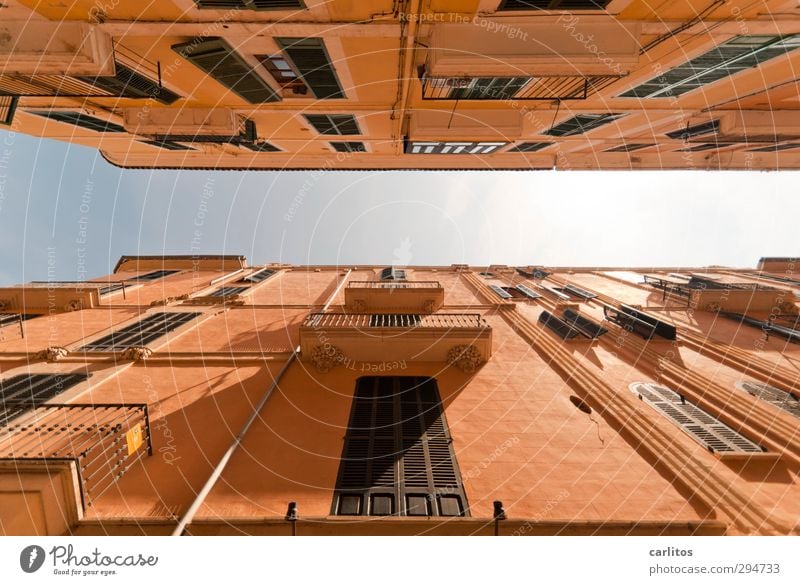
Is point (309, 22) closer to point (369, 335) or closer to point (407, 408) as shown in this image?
point (369, 335)

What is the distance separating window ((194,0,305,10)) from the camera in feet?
19.8

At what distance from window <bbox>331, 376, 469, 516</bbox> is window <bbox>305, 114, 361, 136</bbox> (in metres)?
9.34

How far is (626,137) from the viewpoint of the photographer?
1345cm

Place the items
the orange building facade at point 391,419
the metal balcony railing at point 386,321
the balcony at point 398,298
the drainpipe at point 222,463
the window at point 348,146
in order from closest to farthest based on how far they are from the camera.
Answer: the drainpipe at point 222,463
the orange building facade at point 391,419
the metal balcony railing at point 386,321
the balcony at point 398,298
the window at point 348,146

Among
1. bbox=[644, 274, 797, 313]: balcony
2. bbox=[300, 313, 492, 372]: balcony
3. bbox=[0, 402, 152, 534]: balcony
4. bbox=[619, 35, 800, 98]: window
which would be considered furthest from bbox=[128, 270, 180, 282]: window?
bbox=[644, 274, 797, 313]: balcony

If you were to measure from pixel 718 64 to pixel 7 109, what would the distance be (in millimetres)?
19378

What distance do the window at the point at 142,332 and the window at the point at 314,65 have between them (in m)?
10.3

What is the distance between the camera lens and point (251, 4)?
239 inches

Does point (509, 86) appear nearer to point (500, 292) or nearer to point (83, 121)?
point (500, 292)

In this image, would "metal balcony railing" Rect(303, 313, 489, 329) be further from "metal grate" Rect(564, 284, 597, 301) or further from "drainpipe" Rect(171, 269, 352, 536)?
"metal grate" Rect(564, 284, 597, 301)

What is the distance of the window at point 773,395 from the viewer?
8258 millimetres

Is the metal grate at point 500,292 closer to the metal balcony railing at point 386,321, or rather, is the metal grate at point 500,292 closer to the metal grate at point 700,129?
the metal balcony railing at point 386,321

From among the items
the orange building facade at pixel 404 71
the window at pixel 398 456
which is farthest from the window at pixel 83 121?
the window at pixel 398 456

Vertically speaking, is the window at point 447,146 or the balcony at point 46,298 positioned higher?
the window at point 447,146
